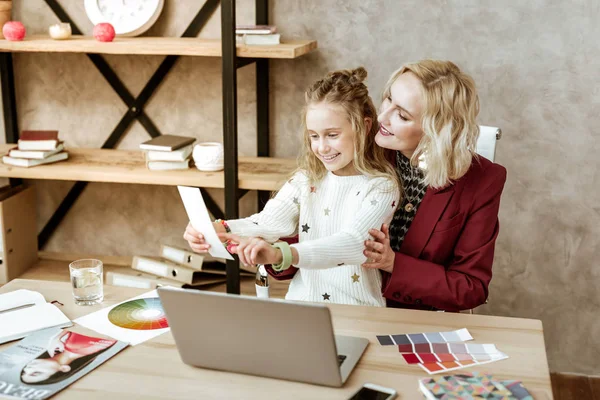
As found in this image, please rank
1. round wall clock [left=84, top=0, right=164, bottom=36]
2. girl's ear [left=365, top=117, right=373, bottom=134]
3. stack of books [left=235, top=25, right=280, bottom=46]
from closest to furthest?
girl's ear [left=365, top=117, right=373, bottom=134] < stack of books [left=235, top=25, right=280, bottom=46] < round wall clock [left=84, top=0, right=164, bottom=36]

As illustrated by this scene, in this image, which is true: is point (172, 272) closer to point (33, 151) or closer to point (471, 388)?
point (33, 151)

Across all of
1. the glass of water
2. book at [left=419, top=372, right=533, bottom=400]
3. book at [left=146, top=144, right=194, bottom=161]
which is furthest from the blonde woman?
book at [left=146, top=144, right=194, bottom=161]

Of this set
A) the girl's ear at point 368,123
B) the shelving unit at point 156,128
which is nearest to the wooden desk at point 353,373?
the girl's ear at point 368,123

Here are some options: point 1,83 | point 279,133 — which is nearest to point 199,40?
point 279,133

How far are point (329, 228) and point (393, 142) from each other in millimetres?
275

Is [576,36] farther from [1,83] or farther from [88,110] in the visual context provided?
[1,83]

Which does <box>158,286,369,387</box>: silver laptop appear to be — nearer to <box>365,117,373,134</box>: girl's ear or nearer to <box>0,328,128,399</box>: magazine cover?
<box>0,328,128,399</box>: magazine cover

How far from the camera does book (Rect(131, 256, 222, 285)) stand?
2.88 meters

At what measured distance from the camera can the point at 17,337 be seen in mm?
1506

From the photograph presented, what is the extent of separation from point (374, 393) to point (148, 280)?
1.77m

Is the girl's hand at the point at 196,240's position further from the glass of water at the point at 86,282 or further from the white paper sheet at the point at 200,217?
the glass of water at the point at 86,282

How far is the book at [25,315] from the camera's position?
1531 millimetres

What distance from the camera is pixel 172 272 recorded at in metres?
2.90

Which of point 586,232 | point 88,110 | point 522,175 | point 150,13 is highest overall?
point 150,13
